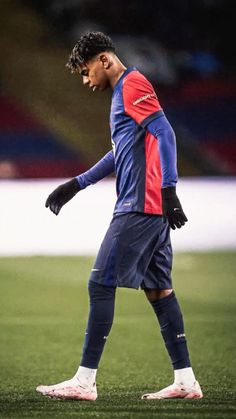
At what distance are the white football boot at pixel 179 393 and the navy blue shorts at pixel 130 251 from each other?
1.38ft

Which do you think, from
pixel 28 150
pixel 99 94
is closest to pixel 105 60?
pixel 99 94

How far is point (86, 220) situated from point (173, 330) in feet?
16.6

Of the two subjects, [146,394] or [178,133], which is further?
[178,133]

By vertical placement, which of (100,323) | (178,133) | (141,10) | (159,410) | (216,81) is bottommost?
(159,410)

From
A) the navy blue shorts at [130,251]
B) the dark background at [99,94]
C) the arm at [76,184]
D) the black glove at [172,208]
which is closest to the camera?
the black glove at [172,208]

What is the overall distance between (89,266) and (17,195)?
3.68ft

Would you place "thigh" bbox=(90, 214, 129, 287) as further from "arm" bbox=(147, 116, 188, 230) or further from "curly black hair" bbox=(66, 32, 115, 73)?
"curly black hair" bbox=(66, 32, 115, 73)

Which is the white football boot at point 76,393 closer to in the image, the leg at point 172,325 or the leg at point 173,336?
the leg at point 173,336

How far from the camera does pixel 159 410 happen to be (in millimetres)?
3988

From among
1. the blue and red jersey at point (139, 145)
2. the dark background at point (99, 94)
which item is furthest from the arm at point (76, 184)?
the dark background at point (99, 94)

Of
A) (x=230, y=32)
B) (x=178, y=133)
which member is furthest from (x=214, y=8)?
(x=178, y=133)

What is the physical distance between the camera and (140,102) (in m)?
4.13

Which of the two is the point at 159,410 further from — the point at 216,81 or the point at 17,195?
the point at 216,81

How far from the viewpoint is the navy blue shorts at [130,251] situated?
4.17m
